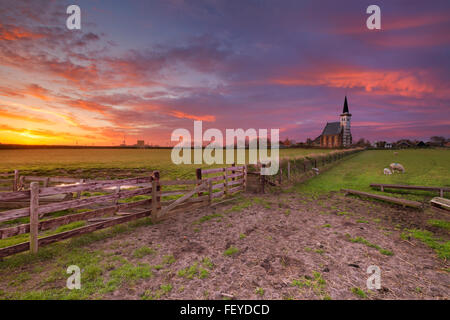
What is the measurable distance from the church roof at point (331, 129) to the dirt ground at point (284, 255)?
5805 inches

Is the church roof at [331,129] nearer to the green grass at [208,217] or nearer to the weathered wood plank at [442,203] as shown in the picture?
the weathered wood plank at [442,203]

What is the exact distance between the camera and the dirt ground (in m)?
3.89

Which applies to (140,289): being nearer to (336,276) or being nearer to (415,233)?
(336,276)

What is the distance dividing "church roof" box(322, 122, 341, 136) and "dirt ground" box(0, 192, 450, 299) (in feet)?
484

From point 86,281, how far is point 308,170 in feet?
72.2

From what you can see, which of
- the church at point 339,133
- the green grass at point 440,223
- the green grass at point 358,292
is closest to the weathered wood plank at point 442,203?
the green grass at point 440,223

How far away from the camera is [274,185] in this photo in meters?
Answer: 14.8

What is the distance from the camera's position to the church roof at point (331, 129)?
447 ft

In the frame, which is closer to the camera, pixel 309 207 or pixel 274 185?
pixel 309 207

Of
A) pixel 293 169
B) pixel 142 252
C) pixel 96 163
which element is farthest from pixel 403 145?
pixel 142 252

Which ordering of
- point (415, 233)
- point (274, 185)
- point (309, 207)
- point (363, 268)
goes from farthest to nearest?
point (274, 185), point (309, 207), point (415, 233), point (363, 268)

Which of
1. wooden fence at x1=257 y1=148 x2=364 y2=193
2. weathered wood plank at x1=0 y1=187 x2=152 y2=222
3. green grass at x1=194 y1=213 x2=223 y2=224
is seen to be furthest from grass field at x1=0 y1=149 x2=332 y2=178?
weathered wood plank at x1=0 y1=187 x2=152 y2=222

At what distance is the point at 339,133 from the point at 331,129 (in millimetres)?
8851
